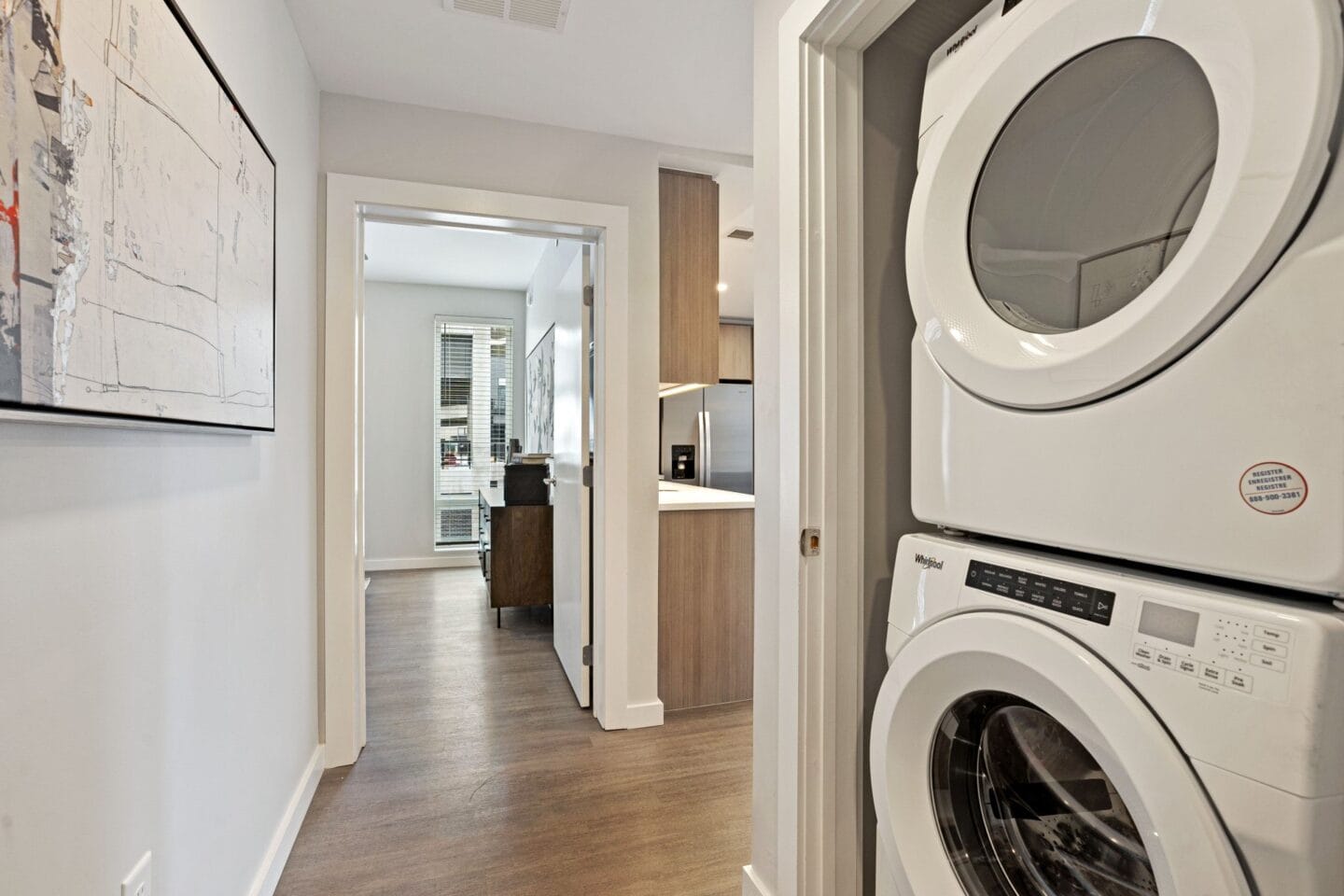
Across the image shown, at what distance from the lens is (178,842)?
1.09 m

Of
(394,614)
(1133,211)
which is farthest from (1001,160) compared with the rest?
(394,614)

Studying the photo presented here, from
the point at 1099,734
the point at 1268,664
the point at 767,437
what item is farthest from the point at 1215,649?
the point at 767,437

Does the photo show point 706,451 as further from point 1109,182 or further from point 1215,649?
point 1215,649

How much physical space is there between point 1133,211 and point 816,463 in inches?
25.5

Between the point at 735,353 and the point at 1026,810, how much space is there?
5.83 m

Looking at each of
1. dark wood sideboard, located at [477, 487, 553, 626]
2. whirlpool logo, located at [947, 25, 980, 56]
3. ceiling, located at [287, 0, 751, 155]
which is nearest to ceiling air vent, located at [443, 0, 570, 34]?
→ ceiling, located at [287, 0, 751, 155]

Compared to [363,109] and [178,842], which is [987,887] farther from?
[363,109]

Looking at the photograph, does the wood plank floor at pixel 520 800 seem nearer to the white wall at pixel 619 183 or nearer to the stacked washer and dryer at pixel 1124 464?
the white wall at pixel 619 183

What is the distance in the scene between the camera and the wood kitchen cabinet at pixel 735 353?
6.54 metres

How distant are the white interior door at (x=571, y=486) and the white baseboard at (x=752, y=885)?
1279mm

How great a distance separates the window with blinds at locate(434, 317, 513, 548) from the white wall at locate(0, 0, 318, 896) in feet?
12.5

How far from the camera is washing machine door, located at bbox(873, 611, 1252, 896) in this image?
2.20 feet

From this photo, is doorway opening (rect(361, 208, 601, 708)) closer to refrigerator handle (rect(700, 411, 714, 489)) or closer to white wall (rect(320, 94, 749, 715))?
white wall (rect(320, 94, 749, 715))

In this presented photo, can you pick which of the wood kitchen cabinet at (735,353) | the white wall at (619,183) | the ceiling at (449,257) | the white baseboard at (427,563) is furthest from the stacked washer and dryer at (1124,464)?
the wood kitchen cabinet at (735,353)
